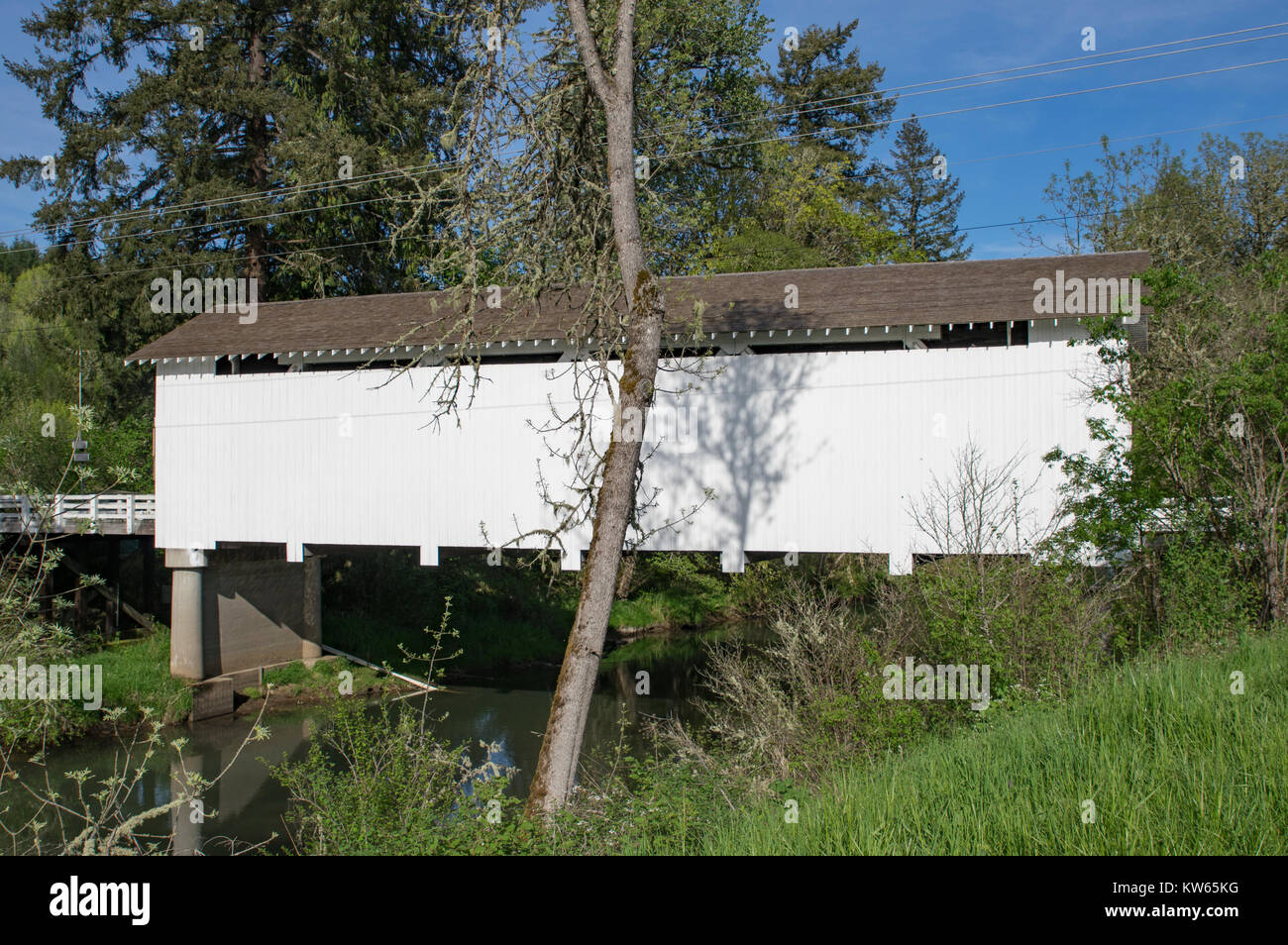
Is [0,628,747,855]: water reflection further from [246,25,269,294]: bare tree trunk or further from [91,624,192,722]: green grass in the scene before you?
[246,25,269,294]: bare tree trunk

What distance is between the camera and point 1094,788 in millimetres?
4203

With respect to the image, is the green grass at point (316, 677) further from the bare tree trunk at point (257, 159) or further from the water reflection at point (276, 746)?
the bare tree trunk at point (257, 159)

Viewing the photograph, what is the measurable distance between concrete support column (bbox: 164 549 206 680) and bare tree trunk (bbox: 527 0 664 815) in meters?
11.4

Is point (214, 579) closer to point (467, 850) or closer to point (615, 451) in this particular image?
point (615, 451)

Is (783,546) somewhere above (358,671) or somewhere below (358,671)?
above

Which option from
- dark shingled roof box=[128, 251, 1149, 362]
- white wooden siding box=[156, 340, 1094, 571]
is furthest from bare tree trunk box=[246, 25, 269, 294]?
white wooden siding box=[156, 340, 1094, 571]

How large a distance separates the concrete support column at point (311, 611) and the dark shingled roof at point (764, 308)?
570 centimetres

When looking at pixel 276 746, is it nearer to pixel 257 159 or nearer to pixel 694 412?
pixel 694 412

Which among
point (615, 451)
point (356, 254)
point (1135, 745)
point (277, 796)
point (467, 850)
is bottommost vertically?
point (277, 796)

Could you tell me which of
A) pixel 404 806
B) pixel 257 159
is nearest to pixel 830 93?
pixel 257 159

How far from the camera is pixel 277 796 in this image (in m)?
13.1

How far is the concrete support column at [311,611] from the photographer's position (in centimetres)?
1878

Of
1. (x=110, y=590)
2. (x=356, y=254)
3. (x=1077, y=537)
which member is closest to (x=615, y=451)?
(x=1077, y=537)
